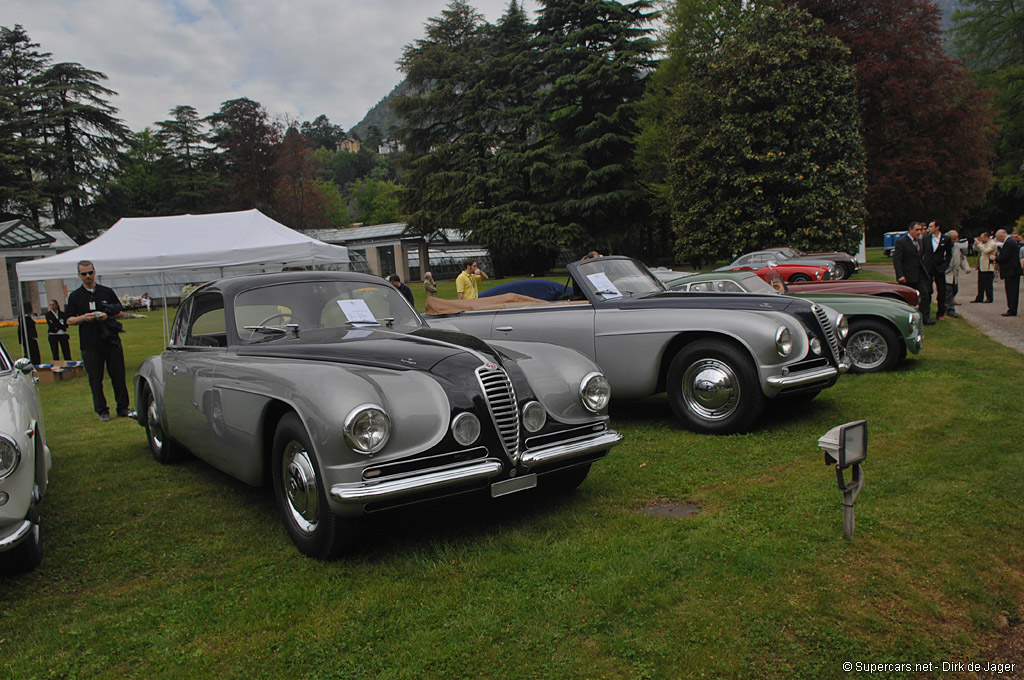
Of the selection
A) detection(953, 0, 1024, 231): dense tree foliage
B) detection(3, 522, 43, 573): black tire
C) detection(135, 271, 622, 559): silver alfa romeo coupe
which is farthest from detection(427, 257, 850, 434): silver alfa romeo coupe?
detection(953, 0, 1024, 231): dense tree foliage

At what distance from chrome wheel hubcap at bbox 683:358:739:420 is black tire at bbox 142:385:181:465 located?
4609mm

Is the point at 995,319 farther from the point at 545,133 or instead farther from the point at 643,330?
the point at 545,133

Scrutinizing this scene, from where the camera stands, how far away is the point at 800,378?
18.8ft

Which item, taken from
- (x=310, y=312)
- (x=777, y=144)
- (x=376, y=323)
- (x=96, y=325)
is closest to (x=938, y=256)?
(x=376, y=323)

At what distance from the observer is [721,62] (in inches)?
1057

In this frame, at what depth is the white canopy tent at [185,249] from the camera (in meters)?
13.2

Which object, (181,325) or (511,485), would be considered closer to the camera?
(511,485)

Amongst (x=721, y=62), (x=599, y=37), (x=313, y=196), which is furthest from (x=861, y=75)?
(x=313, y=196)

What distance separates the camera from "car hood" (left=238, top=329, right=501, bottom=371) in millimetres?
3840

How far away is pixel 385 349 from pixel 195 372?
73.0 inches

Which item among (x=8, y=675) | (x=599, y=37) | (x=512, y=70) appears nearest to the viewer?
(x=8, y=675)

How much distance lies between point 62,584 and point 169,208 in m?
57.1

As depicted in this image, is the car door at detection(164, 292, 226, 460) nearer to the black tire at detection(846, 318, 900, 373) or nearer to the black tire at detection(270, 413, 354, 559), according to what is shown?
the black tire at detection(270, 413, 354, 559)

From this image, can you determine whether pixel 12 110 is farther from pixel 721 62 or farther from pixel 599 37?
pixel 721 62
